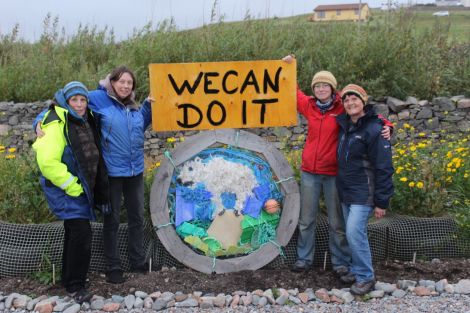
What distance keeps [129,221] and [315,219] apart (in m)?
1.55

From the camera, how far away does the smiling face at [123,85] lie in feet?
12.6

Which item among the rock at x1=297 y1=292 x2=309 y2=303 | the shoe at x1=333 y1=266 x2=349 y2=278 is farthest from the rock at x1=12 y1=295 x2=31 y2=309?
the shoe at x1=333 y1=266 x2=349 y2=278

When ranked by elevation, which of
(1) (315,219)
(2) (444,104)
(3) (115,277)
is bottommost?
(3) (115,277)

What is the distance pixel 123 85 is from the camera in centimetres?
384

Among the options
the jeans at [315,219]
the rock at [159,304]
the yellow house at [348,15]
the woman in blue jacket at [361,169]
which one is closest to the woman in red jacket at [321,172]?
the jeans at [315,219]

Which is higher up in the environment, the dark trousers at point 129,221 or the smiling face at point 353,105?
the smiling face at point 353,105

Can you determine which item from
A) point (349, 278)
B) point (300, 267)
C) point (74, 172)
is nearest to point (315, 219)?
point (300, 267)

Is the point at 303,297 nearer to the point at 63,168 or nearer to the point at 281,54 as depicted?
the point at 63,168

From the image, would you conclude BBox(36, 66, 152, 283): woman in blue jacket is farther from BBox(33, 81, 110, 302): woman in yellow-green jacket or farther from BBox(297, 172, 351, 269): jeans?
BBox(297, 172, 351, 269): jeans

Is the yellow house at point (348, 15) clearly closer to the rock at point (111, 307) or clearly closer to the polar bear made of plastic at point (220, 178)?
the polar bear made of plastic at point (220, 178)

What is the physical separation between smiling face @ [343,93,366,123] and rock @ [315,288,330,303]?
1.36 metres

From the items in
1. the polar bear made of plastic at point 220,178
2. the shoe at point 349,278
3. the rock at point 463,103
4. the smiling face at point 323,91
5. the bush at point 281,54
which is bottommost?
the shoe at point 349,278

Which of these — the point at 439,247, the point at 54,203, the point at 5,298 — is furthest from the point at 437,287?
the point at 5,298

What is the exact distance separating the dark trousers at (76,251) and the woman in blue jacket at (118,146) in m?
0.25
